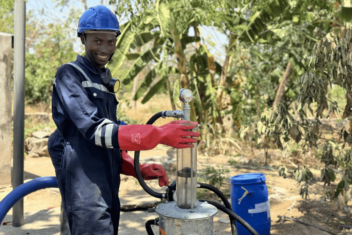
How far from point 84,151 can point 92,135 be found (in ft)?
0.69

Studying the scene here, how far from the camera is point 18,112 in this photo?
411cm

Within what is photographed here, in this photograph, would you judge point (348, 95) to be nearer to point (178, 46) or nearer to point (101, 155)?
point (101, 155)

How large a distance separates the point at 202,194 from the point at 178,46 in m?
4.19

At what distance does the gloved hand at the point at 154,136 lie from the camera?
183cm

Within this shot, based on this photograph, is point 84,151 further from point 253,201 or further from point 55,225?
point 55,225

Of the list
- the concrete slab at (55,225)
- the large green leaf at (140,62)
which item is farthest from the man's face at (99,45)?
the large green leaf at (140,62)

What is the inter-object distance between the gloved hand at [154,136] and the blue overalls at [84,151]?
61mm

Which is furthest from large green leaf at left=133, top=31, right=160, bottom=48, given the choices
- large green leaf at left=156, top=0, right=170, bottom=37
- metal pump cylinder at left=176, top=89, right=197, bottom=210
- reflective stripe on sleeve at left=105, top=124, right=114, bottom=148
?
reflective stripe on sleeve at left=105, top=124, right=114, bottom=148

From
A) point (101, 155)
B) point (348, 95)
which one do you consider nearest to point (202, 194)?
point (348, 95)

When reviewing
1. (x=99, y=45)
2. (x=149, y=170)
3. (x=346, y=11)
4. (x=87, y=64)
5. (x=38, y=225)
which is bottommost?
(x=38, y=225)

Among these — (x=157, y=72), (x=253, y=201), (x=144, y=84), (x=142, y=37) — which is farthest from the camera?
(x=144, y=84)

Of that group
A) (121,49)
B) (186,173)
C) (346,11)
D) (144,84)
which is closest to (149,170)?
(186,173)

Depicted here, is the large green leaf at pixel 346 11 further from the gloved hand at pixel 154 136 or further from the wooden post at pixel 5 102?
the wooden post at pixel 5 102

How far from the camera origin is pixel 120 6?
4188mm
